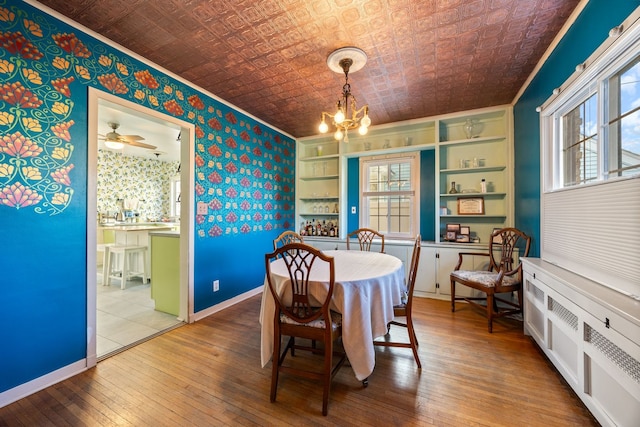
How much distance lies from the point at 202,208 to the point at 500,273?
3212 mm

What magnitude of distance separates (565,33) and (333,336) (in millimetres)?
2754

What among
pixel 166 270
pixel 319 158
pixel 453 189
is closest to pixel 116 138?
pixel 166 270

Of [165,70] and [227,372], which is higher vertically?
[165,70]

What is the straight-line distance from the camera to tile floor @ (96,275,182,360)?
7.51 ft

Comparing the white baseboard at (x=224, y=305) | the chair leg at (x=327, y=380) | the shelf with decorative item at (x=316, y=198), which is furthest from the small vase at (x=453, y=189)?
the white baseboard at (x=224, y=305)

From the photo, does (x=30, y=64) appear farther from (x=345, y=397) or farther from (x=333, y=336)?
(x=345, y=397)

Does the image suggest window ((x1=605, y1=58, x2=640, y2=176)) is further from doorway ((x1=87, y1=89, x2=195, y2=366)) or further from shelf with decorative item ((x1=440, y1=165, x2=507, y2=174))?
doorway ((x1=87, y1=89, x2=195, y2=366))

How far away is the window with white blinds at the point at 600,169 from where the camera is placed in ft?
4.42

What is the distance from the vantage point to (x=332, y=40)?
6.64ft

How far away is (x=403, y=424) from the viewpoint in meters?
1.39

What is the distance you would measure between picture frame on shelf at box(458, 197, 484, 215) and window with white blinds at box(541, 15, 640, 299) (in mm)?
1205

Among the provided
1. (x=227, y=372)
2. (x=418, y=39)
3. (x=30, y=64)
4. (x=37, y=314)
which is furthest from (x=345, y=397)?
(x=30, y=64)

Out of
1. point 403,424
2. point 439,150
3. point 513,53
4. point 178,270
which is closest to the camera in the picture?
point 403,424

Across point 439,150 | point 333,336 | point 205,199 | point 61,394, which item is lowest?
point 61,394
